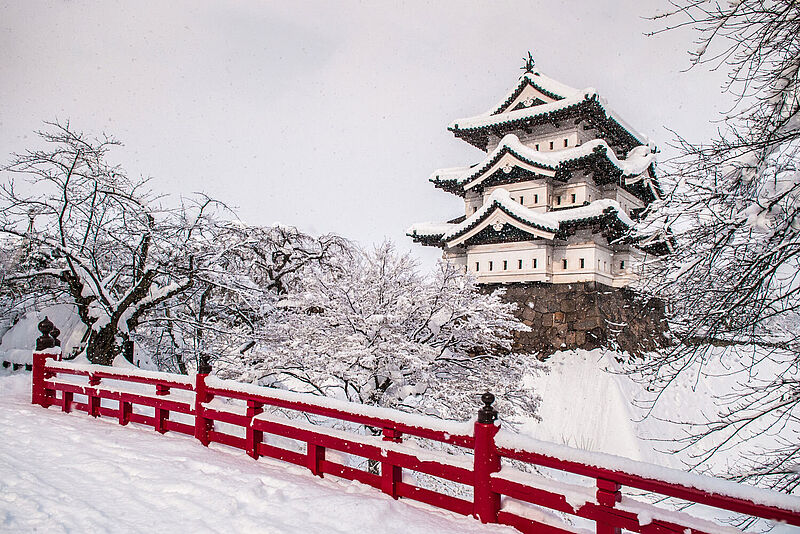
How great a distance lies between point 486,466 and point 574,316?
16.9 meters

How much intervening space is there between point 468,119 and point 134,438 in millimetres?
21766

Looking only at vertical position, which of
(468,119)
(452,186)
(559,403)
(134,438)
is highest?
(468,119)

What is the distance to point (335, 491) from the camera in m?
4.74

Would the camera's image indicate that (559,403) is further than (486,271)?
No

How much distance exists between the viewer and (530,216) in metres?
20.1

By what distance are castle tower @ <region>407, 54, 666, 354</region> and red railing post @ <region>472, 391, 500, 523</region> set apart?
1641cm

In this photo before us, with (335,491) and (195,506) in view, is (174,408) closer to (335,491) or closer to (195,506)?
(195,506)

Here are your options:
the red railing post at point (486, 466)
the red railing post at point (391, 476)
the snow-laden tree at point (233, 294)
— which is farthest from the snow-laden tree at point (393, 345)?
the red railing post at point (486, 466)

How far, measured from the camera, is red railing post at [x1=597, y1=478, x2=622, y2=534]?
11.5 ft

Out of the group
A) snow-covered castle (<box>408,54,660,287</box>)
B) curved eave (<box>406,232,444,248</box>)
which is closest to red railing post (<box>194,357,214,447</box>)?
snow-covered castle (<box>408,54,660,287</box>)

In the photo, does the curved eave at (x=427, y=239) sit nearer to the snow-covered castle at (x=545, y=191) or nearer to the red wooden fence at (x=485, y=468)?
the snow-covered castle at (x=545, y=191)

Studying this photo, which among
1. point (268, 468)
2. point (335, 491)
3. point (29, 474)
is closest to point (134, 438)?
point (29, 474)

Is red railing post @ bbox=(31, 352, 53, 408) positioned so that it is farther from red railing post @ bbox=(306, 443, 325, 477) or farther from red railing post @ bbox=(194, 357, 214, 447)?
red railing post @ bbox=(306, 443, 325, 477)

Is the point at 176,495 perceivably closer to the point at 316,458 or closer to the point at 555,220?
the point at 316,458
